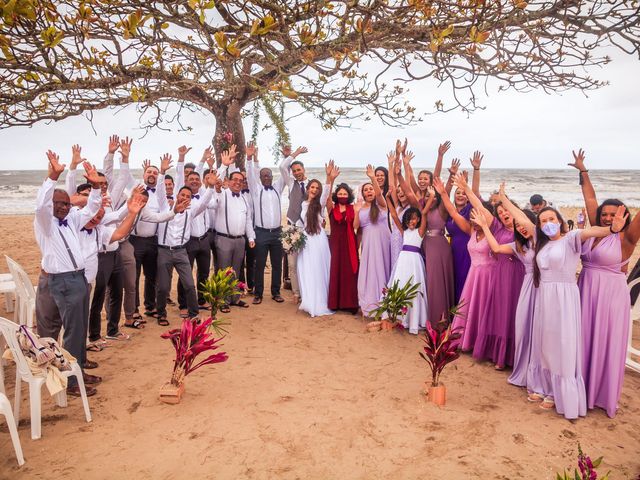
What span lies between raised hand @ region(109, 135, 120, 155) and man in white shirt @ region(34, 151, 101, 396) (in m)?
1.10

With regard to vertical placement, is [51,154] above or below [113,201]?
above

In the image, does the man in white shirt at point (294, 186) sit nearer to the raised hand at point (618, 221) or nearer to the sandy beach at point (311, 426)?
the sandy beach at point (311, 426)

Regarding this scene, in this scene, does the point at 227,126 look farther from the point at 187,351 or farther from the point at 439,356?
the point at 439,356

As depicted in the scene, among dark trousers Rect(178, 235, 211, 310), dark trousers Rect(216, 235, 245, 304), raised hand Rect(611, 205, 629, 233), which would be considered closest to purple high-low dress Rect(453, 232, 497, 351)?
raised hand Rect(611, 205, 629, 233)

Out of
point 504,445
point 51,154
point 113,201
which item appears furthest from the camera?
point 113,201

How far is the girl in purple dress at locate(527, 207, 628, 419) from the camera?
14.3ft

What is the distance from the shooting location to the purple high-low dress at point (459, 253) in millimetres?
6422

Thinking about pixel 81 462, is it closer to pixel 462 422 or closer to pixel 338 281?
pixel 462 422

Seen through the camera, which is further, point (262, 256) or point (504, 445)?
point (262, 256)

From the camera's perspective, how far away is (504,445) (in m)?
3.85

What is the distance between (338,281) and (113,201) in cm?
347

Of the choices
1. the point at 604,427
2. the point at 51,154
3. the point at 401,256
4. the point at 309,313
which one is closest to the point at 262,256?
the point at 309,313

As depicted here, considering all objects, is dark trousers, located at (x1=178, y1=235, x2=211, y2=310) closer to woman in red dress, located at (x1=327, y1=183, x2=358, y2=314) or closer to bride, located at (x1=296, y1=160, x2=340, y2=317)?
bride, located at (x1=296, y1=160, x2=340, y2=317)

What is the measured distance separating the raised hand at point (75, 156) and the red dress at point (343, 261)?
373cm
